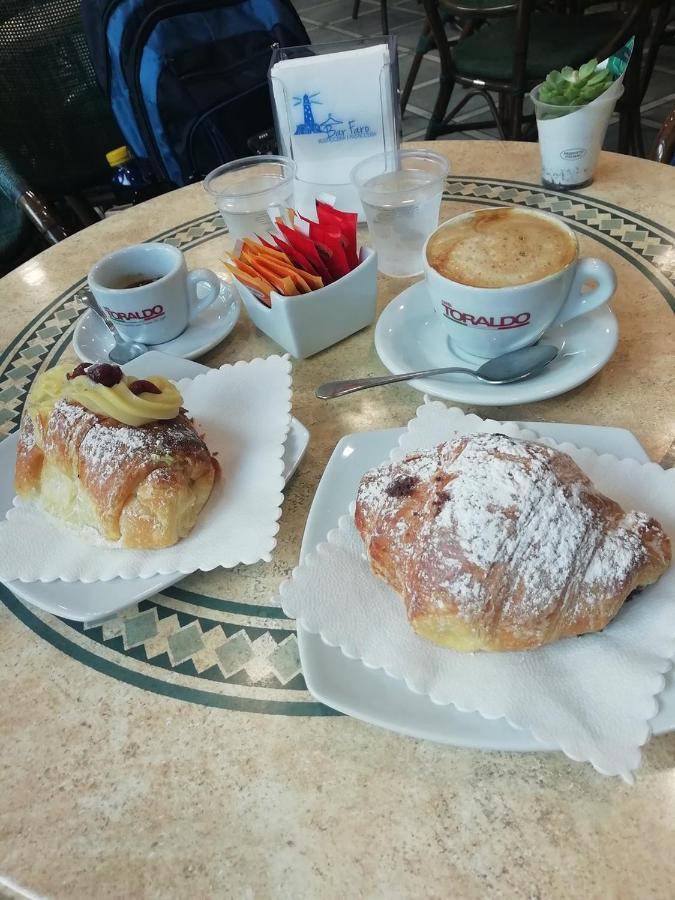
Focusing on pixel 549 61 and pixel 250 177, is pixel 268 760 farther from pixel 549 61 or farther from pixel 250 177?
pixel 549 61

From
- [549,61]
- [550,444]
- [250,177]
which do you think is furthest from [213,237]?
[549,61]

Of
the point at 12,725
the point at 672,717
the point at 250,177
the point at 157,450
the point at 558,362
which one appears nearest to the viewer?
the point at 672,717

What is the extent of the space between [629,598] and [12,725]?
0.55 m

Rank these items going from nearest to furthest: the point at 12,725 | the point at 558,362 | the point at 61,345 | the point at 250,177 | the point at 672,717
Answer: the point at 672,717, the point at 12,725, the point at 558,362, the point at 61,345, the point at 250,177

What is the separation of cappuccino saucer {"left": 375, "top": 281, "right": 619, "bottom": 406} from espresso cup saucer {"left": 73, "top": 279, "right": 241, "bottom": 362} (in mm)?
258

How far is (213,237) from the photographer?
129 centimetres

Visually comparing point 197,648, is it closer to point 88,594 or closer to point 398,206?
point 88,594

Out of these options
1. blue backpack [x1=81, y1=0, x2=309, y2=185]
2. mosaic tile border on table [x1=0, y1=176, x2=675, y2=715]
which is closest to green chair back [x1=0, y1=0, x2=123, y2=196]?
blue backpack [x1=81, y1=0, x2=309, y2=185]

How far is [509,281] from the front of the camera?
31.3 inches

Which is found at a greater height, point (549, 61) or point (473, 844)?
point (473, 844)

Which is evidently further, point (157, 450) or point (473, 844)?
point (157, 450)

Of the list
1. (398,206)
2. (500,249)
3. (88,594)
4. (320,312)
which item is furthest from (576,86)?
(88,594)

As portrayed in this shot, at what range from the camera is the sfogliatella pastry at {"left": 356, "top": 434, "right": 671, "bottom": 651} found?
1.69 feet

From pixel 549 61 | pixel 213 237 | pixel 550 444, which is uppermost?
pixel 550 444
